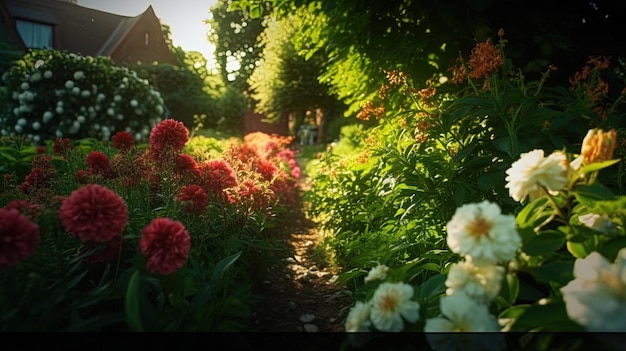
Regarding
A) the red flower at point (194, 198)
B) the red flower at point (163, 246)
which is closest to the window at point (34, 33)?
the red flower at point (194, 198)

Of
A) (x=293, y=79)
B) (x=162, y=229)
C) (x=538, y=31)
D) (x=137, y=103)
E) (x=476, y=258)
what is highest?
(x=293, y=79)

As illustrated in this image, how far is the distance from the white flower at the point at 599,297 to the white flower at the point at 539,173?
245mm

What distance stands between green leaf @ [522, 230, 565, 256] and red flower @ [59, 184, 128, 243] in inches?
46.2

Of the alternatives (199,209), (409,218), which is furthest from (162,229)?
(409,218)

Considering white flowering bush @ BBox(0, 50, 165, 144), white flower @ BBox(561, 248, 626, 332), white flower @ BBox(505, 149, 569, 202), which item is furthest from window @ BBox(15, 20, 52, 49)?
white flower @ BBox(561, 248, 626, 332)

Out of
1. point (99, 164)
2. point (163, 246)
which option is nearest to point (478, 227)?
point (163, 246)

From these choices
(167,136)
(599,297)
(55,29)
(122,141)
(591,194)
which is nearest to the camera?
(599,297)

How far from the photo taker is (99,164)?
7.68 ft

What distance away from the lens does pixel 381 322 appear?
1105 mm

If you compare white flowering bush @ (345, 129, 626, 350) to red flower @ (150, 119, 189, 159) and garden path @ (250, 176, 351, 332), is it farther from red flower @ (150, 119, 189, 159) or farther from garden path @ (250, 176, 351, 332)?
red flower @ (150, 119, 189, 159)

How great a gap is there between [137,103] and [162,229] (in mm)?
6864

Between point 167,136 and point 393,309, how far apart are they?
5.29 ft

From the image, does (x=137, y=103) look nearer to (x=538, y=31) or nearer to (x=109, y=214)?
(x=538, y=31)

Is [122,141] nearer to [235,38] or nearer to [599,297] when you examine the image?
[599,297]
